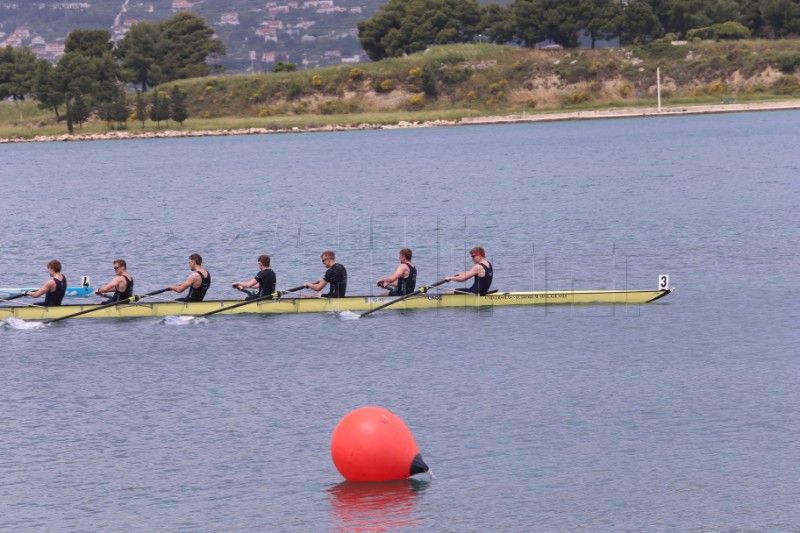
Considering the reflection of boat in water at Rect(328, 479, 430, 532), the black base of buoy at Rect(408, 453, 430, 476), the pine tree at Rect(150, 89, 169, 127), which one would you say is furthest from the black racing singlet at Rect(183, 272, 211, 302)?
the pine tree at Rect(150, 89, 169, 127)

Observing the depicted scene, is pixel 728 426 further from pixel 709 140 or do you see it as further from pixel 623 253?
pixel 709 140

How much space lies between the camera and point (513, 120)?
560ft

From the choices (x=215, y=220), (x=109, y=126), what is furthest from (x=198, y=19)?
(x=215, y=220)

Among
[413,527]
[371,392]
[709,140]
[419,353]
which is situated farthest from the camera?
[709,140]

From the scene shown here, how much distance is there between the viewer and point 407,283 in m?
38.4

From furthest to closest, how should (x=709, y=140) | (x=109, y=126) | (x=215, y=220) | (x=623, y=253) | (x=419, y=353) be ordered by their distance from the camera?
(x=109, y=126) < (x=709, y=140) < (x=215, y=220) < (x=623, y=253) < (x=419, y=353)

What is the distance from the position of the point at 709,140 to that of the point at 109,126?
254 feet

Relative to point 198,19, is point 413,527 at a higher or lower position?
lower

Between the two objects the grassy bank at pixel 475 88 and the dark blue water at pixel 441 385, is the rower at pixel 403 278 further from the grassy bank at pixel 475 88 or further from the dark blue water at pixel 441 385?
the grassy bank at pixel 475 88

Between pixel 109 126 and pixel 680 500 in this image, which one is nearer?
pixel 680 500

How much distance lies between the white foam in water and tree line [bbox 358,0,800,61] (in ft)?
473

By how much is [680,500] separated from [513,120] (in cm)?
15066

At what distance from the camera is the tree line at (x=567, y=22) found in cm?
17638

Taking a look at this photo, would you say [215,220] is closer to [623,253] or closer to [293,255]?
[293,255]
